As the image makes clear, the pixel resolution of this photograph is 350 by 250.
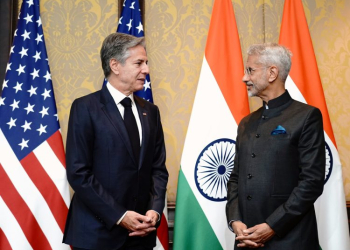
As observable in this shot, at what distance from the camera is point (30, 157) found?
110 inches

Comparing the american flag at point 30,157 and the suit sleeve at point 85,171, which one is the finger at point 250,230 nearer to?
the suit sleeve at point 85,171

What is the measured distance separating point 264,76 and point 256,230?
0.83m

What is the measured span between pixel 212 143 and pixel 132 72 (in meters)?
0.89

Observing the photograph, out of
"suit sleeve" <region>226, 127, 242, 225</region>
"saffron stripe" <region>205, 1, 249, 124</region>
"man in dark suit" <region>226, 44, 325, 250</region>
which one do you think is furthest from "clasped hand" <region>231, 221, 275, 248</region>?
"saffron stripe" <region>205, 1, 249, 124</region>

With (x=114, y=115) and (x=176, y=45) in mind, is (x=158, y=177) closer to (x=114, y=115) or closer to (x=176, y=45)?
(x=114, y=115)

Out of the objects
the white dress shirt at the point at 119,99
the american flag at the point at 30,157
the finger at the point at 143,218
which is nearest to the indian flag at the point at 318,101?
the white dress shirt at the point at 119,99

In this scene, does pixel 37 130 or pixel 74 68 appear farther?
pixel 74 68

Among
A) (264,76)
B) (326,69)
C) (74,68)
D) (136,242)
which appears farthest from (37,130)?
(326,69)

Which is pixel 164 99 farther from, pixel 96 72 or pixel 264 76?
pixel 264 76

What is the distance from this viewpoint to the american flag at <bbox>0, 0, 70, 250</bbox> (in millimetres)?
2721

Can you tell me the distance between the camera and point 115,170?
210 cm

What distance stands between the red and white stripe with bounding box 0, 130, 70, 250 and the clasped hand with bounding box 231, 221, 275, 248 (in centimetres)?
121

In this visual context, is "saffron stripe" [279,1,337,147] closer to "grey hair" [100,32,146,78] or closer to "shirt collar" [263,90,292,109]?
"shirt collar" [263,90,292,109]

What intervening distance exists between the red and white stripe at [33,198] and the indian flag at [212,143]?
2.54 ft
